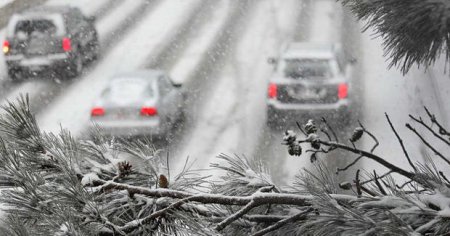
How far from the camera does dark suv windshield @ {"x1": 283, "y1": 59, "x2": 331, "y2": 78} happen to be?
15.0 m

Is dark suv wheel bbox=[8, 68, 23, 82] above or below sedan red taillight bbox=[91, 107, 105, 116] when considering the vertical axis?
above

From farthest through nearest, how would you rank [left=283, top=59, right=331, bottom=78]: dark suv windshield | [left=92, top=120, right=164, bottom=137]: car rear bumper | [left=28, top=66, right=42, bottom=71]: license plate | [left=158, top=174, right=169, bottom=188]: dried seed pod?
[left=28, top=66, right=42, bottom=71]: license plate
[left=283, top=59, right=331, bottom=78]: dark suv windshield
[left=92, top=120, right=164, bottom=137]: car rear bumper
[left=158, top=174, right=169, bottom=188]: dried seed pod

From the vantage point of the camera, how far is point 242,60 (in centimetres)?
2153

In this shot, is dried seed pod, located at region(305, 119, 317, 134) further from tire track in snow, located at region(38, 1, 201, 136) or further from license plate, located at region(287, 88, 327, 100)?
license plate, located at region(287, 88, 327, 100)

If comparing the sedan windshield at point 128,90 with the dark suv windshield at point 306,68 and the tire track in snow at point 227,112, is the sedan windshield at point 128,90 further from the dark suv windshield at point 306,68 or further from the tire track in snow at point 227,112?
the dark suv windshield at point 306,68

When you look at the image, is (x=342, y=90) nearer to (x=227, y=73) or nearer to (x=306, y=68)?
(x=306, y=68)

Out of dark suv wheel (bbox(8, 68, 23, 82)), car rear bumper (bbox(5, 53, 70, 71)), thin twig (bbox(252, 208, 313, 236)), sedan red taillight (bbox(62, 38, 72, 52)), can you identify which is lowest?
dark suv wheel (bbox(8, 68, 23, 82))

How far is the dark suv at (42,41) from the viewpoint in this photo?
1814 centimetres

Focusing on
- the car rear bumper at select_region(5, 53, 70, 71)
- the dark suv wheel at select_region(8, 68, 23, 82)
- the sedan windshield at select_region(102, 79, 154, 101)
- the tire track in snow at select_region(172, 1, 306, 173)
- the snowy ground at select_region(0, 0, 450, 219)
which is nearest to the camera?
the sedan windshield at select_region(102, 79, 154, 101)

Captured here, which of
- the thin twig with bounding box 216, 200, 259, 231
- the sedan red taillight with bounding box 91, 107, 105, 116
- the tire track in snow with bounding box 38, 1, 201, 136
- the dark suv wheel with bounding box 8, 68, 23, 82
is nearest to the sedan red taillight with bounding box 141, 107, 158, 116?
the sedan red taillight with bounding box 91, 107, 105, 116

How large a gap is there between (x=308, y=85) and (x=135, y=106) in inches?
130

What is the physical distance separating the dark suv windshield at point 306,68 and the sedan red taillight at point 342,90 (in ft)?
1.19

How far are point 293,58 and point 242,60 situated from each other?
6489mm

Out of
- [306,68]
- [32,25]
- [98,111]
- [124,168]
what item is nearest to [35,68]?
[32,25]
